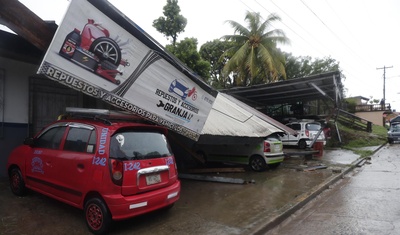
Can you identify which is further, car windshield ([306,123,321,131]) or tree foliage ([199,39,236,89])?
tree foliage ([199,39,236,89])

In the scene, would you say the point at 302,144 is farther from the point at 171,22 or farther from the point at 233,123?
the point at 171,22

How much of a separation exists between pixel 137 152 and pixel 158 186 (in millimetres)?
660

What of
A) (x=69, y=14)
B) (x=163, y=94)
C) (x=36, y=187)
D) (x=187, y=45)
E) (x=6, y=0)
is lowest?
(x=36, y=187)

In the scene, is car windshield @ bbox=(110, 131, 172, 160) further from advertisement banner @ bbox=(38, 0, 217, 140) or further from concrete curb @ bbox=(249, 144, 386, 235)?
concrete curb @ bbox=(249, 144, 386, 235)

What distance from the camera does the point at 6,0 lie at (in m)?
4.52

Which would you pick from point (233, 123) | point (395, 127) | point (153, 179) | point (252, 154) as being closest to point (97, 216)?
point (153, 179)

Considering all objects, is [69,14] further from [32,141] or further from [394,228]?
[394,228]

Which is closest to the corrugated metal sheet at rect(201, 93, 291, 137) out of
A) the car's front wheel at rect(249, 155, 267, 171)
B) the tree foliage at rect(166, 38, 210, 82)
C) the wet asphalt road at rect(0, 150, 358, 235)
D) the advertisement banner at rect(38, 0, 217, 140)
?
the car's front wheel at rect(249, 155, 267, 171)

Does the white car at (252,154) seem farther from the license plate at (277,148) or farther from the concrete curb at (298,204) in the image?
the concrete curb at (298,204)

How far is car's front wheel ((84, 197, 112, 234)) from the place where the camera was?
4180mm

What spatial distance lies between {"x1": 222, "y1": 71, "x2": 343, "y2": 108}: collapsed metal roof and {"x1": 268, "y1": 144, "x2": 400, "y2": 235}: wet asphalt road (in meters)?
4.96

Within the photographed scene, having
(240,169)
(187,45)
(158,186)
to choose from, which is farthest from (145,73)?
(187,45)

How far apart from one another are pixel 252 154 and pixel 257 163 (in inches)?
13.9

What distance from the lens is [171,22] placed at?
2141 centimetres
